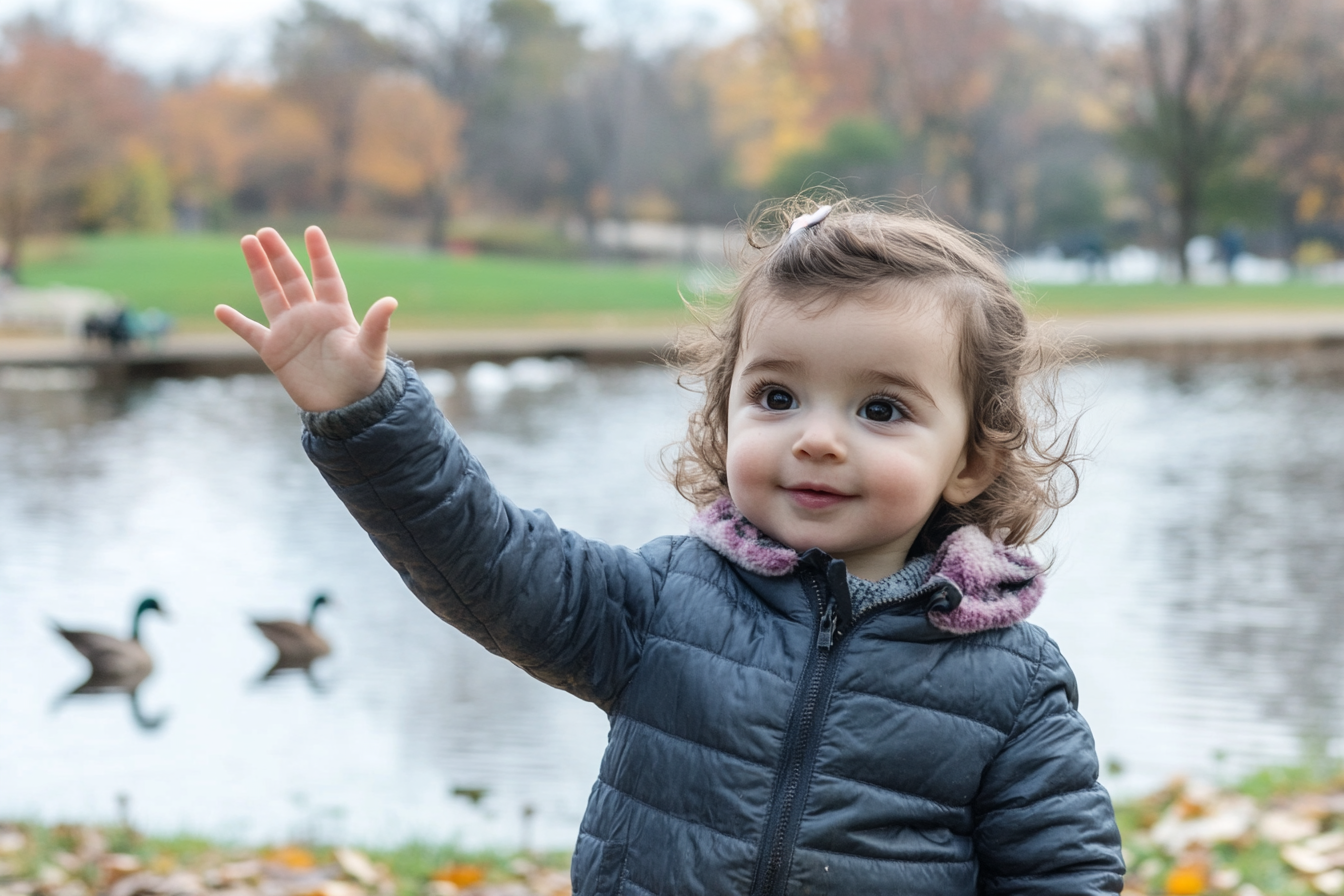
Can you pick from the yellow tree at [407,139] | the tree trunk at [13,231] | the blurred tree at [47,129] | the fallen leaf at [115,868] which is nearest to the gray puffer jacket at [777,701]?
the fallen leaf at [115,868]

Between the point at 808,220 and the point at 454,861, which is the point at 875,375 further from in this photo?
the point at 454,861

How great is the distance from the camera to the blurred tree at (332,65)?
4491 cm

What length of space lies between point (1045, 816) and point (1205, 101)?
3679cm

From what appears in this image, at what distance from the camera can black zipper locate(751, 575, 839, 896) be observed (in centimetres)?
151

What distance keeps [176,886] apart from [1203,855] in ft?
7.33

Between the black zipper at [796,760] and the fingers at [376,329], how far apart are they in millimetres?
572

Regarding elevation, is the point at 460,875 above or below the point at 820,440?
below

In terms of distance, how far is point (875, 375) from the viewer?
159 centimetres

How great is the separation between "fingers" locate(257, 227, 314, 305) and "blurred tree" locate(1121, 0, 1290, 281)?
3184 centimetres

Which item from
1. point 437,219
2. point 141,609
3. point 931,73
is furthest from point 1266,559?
point 437,219

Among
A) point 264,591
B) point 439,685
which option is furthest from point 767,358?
point 264,591

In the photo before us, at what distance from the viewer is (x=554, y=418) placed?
41.0 ft

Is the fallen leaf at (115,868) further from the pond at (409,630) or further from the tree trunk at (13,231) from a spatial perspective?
the tree trunk at (13,231)

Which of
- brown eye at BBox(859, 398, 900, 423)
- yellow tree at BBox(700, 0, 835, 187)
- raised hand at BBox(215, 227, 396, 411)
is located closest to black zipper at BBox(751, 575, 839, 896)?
A: brown eye at BBox(859, 398, 900, 423)
